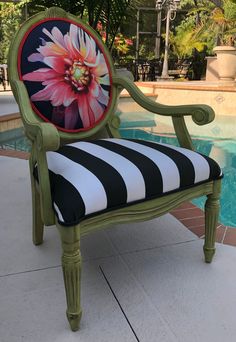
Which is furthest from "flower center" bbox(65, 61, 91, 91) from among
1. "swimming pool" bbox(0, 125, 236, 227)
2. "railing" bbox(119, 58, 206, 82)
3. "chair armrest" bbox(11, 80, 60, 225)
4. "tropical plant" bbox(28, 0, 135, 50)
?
"railing" bbox(119, 58, 206, 82)

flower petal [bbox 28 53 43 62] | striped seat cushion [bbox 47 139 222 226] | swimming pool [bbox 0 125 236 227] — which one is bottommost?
swimming pool [bbox 0 125 236 227]

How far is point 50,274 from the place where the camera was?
1.38 m

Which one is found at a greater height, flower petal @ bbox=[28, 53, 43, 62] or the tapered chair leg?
flower petal @ bbox=[28, 53, 43, 62]

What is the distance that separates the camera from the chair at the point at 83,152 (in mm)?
1012

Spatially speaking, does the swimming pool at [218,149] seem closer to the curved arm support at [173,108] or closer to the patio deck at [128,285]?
the patio deck at [128,285]

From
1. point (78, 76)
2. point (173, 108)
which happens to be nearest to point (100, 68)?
point (78, 76)

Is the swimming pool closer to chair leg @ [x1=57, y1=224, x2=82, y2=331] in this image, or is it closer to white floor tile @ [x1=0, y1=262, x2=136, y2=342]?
white floor tile @ [x1=0, y1=262, x2=136, y2=342]

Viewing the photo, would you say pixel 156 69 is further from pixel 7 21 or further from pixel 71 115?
pixel 71 115

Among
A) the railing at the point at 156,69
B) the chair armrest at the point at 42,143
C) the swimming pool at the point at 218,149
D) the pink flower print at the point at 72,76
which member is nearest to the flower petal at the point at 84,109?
the pink flower print at the point at 72,76

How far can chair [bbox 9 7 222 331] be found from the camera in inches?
39.8

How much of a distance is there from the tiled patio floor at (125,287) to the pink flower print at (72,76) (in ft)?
1.98

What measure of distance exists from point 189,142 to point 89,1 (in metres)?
2.02

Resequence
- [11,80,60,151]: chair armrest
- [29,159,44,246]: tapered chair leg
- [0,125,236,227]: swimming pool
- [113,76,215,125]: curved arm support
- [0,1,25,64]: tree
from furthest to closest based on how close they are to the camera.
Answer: [0,1,25,64]: tree
[0,125,236,227]: swimming pool
[29,159,44,246]: tapered chair leg
[113,76,215,125]: curved arm support
[11,80,60,151]: chair armrest

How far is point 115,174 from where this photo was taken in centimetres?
107
